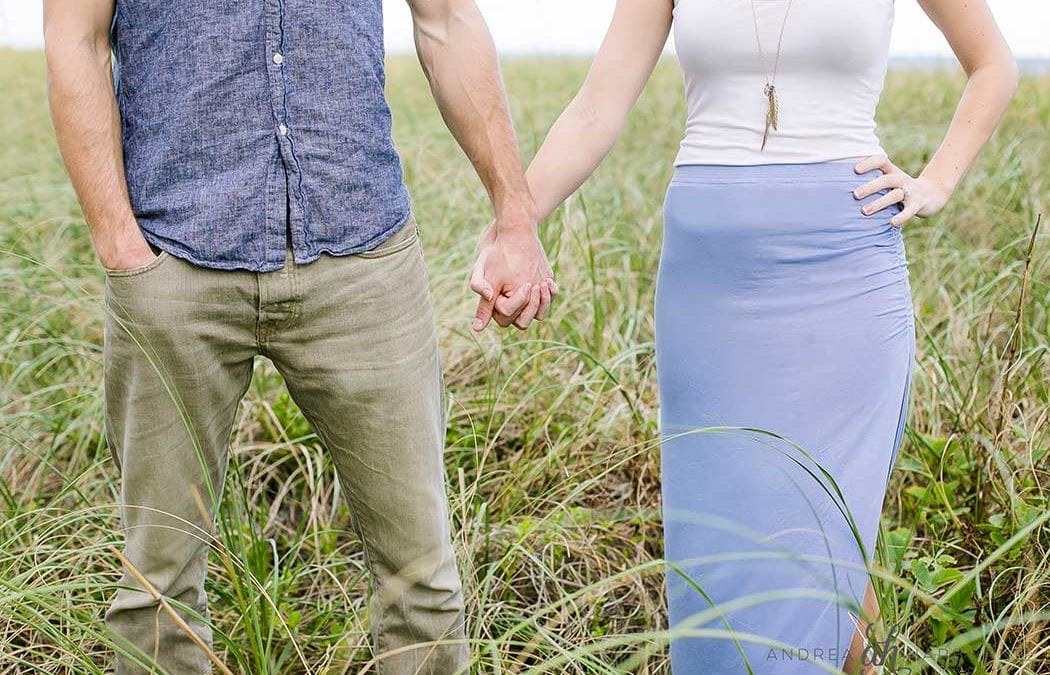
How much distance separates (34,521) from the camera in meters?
2.17

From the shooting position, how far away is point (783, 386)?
5.71 feet

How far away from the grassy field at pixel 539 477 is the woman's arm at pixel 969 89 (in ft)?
0.90

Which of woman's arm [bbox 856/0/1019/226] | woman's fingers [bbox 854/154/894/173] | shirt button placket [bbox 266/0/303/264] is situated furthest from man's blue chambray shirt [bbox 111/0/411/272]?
woman's arm [bbox 856/0/1019/226]

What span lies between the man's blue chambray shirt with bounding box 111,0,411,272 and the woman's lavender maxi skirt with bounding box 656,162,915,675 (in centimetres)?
63

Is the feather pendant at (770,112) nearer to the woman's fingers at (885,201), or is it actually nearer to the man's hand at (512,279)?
the woman's fingers at (885,201)

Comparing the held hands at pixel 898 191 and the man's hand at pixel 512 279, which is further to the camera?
the man's hand at pixel 512 279

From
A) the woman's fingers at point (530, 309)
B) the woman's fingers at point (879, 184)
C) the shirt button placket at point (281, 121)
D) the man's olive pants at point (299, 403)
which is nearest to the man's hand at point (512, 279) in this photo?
the woman's fingers at point (530, 309)

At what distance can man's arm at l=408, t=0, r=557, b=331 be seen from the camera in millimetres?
1862

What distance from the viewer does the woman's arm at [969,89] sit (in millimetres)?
1841

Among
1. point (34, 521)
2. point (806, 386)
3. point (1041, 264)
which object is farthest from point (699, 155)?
point (1041, 264)

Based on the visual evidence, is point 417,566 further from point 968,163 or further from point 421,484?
point 968,163

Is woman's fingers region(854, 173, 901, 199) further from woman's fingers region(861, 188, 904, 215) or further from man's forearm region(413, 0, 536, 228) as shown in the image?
man's forearm region(413, 0, 536, 228)

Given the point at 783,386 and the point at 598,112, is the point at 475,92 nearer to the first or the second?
the point at 598,112

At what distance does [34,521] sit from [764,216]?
5.33ft
